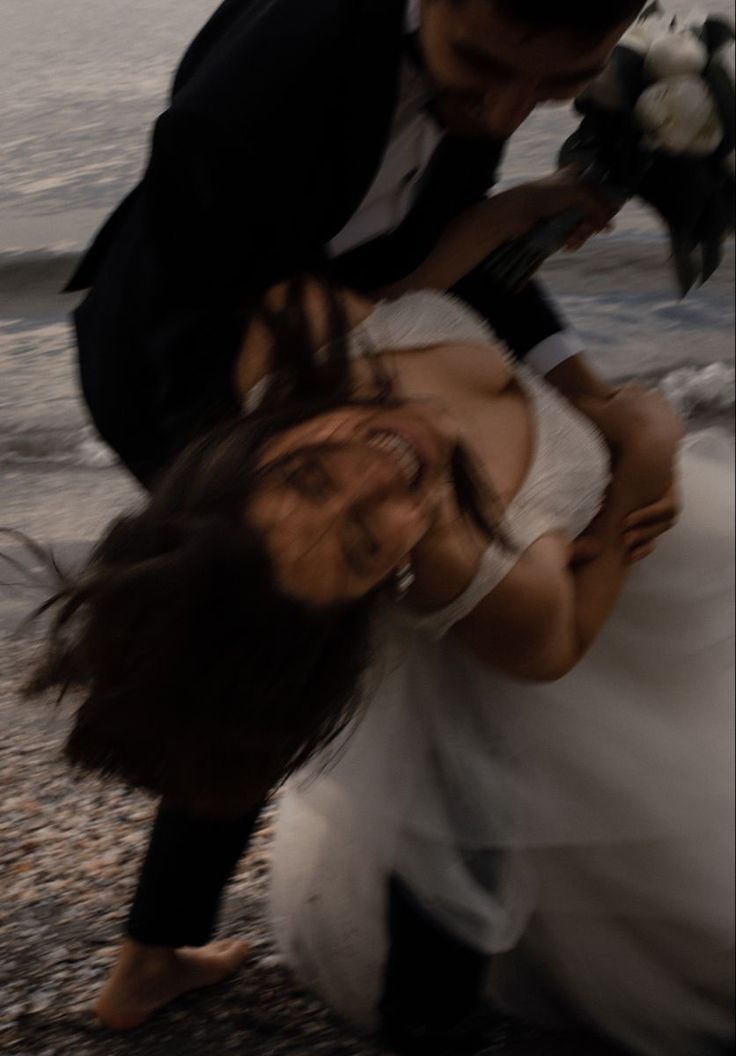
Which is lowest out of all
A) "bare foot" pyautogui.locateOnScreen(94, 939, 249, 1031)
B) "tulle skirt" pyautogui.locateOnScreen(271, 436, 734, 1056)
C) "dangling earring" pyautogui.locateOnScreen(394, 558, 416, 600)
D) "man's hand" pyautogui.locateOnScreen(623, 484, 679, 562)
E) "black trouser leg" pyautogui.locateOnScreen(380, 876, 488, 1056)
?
"bare foot" pyautogui.locateOnScreen(94, 939, 249, 1031)

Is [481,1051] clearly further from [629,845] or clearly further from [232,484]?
[232,484]

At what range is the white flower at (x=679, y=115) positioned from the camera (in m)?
1.42

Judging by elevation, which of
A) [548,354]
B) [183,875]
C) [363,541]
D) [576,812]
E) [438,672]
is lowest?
[183,875]

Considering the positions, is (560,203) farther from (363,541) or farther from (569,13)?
(363,541)

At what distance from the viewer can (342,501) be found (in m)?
1.11

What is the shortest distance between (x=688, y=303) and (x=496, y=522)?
7.19 ft

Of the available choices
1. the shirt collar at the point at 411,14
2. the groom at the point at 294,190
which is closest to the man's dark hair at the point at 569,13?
the groom at the point at 294,190

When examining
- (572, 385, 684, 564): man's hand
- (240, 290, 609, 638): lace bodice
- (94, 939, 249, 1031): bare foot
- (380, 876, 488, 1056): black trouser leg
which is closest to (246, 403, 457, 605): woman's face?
(240, 290, 609, 638): lace bodice

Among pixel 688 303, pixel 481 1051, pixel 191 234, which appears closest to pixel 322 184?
pixel 191 234

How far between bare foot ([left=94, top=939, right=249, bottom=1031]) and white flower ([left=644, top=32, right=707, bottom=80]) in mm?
1051

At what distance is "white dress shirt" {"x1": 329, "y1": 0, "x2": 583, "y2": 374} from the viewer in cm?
130

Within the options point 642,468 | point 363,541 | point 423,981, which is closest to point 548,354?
point 642,468

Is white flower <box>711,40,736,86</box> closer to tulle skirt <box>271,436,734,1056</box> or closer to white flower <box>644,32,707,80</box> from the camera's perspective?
white flower <box>644,32,707,80</box>

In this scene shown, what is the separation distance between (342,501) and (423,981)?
586 millimetres
